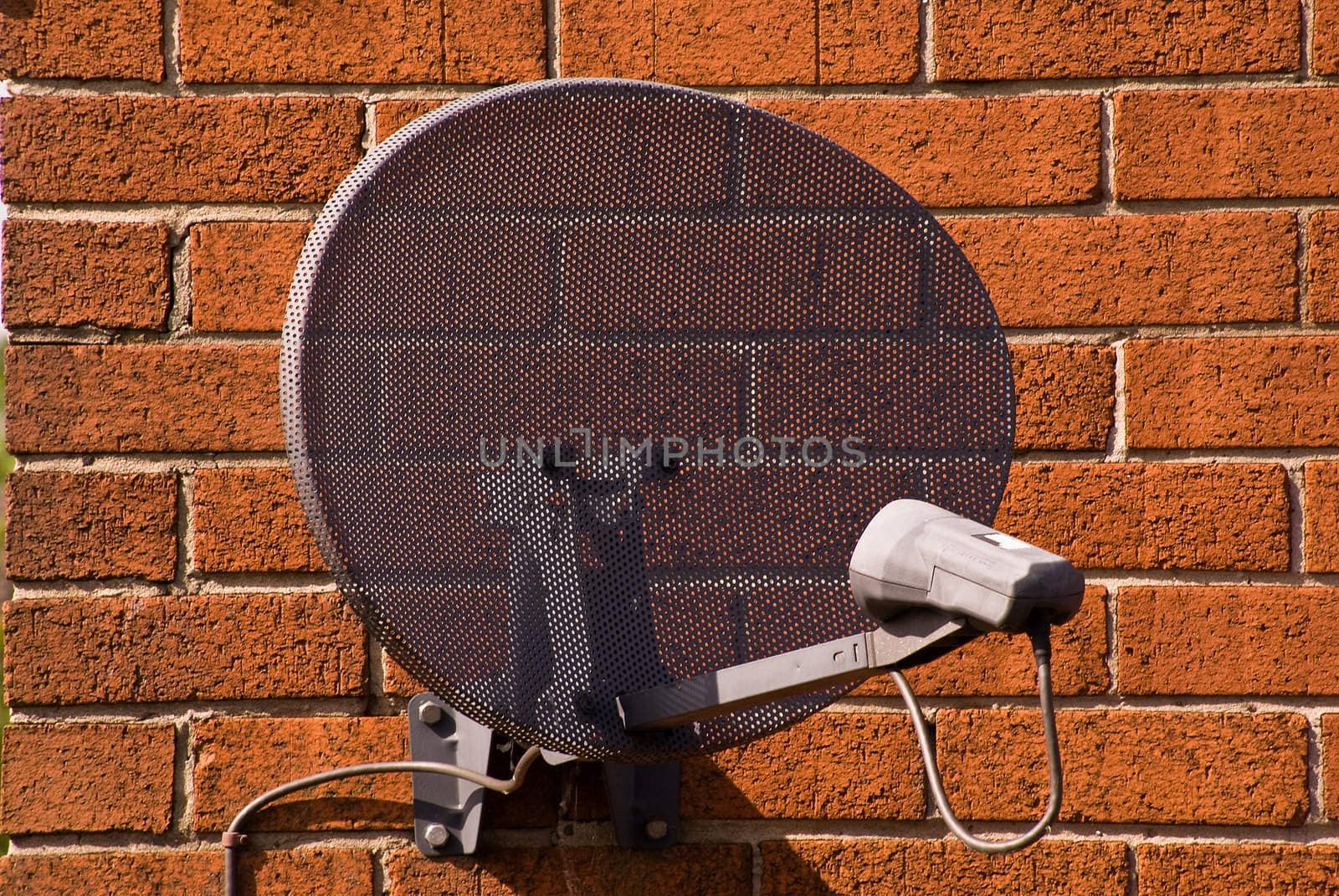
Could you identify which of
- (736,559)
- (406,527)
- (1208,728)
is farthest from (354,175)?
(1208,728)

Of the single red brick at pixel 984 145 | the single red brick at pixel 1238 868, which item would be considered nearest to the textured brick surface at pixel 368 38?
the single red brick at pixel 984 145

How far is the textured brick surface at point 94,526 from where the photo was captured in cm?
99

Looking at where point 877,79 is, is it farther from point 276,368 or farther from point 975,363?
point 276,368

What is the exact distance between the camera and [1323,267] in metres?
1.03

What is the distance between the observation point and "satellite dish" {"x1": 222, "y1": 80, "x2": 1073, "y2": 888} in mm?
693

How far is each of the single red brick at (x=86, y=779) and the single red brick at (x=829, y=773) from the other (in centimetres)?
45

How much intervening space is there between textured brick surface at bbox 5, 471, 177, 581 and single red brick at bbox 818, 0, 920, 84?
0.68 meters

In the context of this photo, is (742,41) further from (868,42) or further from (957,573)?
(957,573)

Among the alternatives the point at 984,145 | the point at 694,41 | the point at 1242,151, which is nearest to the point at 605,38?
the point at 694,41

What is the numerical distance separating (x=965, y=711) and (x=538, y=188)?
59cm

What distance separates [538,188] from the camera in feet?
2.40

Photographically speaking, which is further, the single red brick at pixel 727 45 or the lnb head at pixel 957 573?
the single red brick at pixel 727 45

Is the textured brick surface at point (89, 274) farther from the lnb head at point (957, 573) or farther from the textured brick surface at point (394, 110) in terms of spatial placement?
the lnb head at point (957, 573)

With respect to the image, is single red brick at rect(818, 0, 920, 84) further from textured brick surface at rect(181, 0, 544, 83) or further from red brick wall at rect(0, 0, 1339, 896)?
textured brick surface at rect(181, 0, 544, 83)
